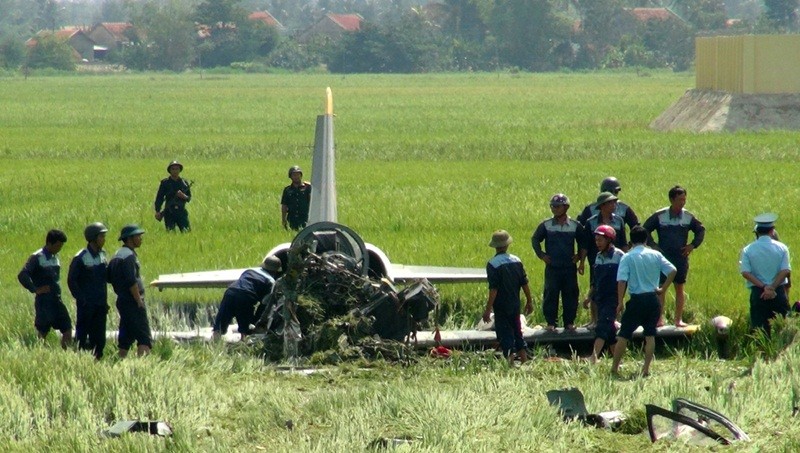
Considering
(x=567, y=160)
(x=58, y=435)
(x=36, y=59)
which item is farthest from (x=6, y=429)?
(x=36, y=59)

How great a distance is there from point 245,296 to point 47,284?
2.03m

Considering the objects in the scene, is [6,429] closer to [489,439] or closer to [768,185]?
[489,439]

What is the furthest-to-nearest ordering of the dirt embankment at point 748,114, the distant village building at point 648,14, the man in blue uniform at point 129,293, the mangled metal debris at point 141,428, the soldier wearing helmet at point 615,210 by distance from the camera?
the distant village building at point 648,14 < the dirt embankment at point 748,114 < the soldier wearing helmet at point 615,210 < the man in blue uniform at point 129,293 < the mangled metal debris at point 141,428

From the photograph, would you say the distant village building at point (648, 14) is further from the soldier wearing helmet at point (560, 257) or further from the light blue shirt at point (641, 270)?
the light blue shirt at point (641, 270)

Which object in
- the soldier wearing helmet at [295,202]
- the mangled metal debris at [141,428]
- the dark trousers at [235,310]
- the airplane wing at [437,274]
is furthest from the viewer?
the soldier wearing helmet at [295,202]

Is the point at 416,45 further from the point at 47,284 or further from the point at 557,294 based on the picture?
the point at 47,284

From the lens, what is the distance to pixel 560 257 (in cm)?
1339

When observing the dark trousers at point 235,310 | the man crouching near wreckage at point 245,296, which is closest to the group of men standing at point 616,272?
the man crouching near wreckage at point 245,296

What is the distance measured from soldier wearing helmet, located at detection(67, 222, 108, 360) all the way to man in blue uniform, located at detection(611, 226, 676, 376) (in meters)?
4.58

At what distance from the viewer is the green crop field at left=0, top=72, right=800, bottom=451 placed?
9547mm

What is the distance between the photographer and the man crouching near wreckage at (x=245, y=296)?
13.4 metres

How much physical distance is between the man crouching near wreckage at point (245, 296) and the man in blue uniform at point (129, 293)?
4.08ft

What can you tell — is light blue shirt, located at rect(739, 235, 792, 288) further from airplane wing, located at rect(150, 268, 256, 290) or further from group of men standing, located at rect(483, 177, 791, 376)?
airplane wing, located at rect(150, 268, 256, 290)

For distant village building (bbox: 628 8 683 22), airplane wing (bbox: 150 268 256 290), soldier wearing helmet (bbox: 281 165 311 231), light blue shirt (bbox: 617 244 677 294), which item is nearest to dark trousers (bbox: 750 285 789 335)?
light blue shirt (bbox: 617 244 677 294)
